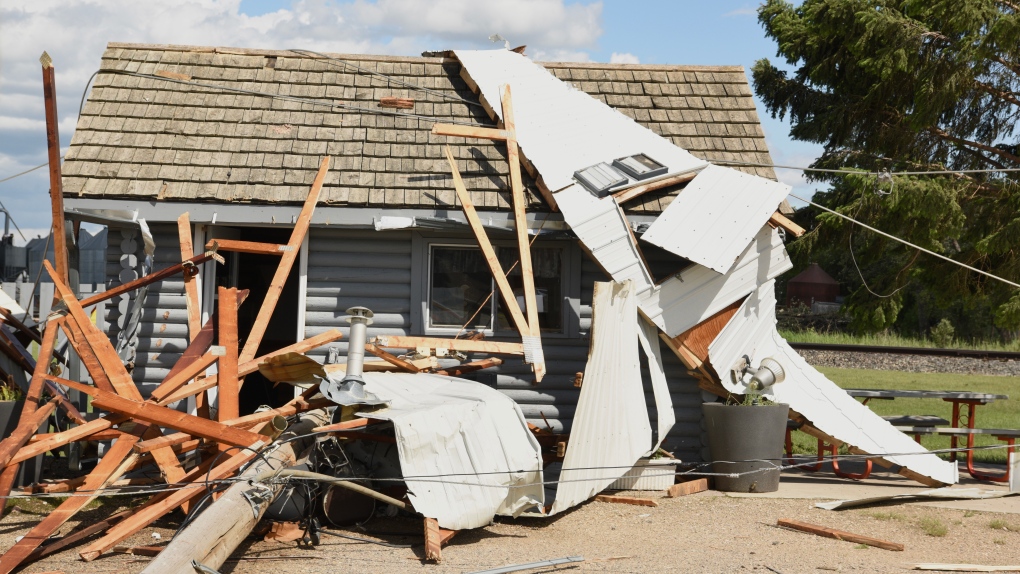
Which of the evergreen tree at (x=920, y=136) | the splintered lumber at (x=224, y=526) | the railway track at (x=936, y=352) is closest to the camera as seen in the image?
the splintered lumber at (x=224, y=526)

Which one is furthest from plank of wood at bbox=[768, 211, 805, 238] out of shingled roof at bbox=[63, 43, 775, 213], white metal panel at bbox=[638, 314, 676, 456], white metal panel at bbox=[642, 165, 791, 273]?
white metal panel at bbox=[638, 314, 676, 456]

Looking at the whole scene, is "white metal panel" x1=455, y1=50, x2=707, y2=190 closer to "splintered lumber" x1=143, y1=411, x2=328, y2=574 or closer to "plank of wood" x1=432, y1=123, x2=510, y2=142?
"plank of wood" x1=432, y1=123, x2=510, y2=142

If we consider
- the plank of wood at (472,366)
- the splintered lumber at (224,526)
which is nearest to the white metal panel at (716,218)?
the plank of wood at (472,366)

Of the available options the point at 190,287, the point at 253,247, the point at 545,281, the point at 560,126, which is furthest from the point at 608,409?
the point at 190,287

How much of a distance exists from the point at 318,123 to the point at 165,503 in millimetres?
4975

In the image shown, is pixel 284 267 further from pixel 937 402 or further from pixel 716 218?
pixel 937 402

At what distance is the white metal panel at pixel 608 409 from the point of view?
8469 millimetres

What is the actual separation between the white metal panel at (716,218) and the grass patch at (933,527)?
9.05ft

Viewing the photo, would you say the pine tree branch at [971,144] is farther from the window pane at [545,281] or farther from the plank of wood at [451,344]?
the plank of wood at [451,344]

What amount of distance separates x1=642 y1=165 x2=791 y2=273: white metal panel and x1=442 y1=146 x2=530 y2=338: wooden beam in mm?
1379

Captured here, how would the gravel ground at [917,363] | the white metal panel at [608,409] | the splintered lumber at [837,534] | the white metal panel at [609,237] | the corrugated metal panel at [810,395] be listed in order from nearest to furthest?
the splintered lumber at [837,534]
the white metal panel at [608,409]
the white metal panel at [609,237]
the corrugated metal panel at [810,395]
the gravel ground at [917,363]

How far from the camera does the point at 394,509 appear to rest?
8.30 m

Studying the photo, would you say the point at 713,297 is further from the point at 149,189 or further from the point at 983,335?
the point at 983,335

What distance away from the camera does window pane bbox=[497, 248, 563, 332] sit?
1020cm
